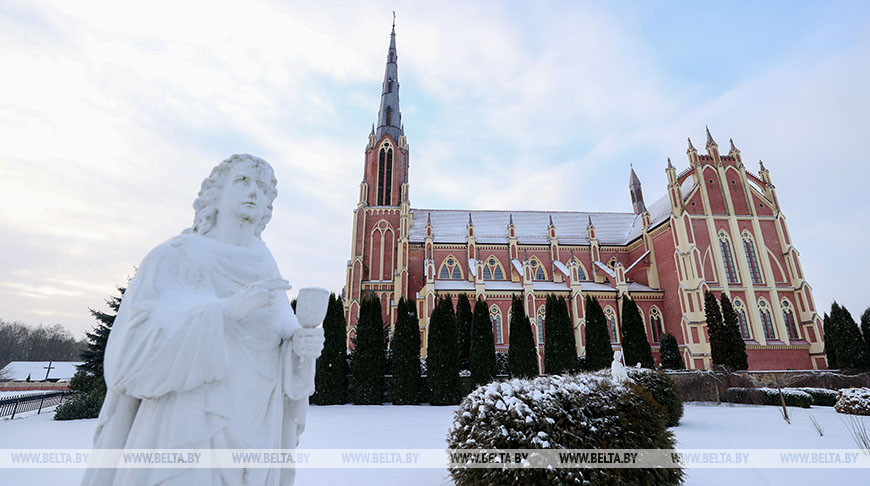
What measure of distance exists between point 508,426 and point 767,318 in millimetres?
29571

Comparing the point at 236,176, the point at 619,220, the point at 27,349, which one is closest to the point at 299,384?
the point at 236,176

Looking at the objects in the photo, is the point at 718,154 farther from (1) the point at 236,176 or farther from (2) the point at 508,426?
(1) the point at 236,176

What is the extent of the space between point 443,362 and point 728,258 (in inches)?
913

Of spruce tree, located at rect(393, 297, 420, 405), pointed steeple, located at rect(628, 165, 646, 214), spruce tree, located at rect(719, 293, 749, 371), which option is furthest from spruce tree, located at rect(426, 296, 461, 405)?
pointed steeple, located at rect(628, 165, 646, 214)

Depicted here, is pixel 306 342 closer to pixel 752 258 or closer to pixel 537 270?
pixel 537 270

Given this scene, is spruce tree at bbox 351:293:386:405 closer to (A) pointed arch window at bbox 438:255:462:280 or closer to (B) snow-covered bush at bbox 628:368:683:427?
(B) snow-covered bush at bbox 628:368:683:427

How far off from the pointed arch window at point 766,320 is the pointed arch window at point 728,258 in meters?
2.00

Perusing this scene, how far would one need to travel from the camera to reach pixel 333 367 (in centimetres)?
1592

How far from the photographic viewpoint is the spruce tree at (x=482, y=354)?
56.2ft

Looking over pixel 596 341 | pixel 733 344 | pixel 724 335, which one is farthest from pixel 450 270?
pixel 733 344

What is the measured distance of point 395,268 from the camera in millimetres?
29297

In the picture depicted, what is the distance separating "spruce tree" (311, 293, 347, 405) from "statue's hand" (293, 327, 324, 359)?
13.7m

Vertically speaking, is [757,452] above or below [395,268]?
below

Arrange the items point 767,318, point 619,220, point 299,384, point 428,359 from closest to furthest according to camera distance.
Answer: point 299,384
point 428,359
point 767,318
point 619,220
